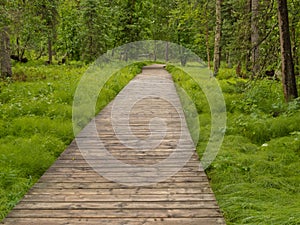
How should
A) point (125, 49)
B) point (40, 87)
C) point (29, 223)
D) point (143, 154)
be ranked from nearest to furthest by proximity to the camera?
point (29, 223) → point (143, 154) → point (40, 87) → point (125, 49)

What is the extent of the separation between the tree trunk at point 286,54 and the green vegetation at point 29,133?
217 inches

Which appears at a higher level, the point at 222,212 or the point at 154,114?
the point at 222,212

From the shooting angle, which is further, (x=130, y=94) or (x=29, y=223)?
(x=130, y=94)

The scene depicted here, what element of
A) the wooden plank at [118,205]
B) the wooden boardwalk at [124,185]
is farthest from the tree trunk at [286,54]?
the wooden plank at [118,205]

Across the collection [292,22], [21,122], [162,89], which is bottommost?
[162,89]

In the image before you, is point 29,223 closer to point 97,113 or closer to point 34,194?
point 34,194

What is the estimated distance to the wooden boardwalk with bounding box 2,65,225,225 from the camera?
13.9 ft

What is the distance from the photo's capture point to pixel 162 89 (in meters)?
17.4

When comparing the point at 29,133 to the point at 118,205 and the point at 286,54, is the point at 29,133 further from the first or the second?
the point at 286,54

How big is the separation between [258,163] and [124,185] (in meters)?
2.39

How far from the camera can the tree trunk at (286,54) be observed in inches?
372

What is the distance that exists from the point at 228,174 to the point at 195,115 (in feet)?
16.7

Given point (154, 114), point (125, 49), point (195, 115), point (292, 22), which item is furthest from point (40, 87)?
point (125, 49)

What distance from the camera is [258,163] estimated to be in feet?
20.4
